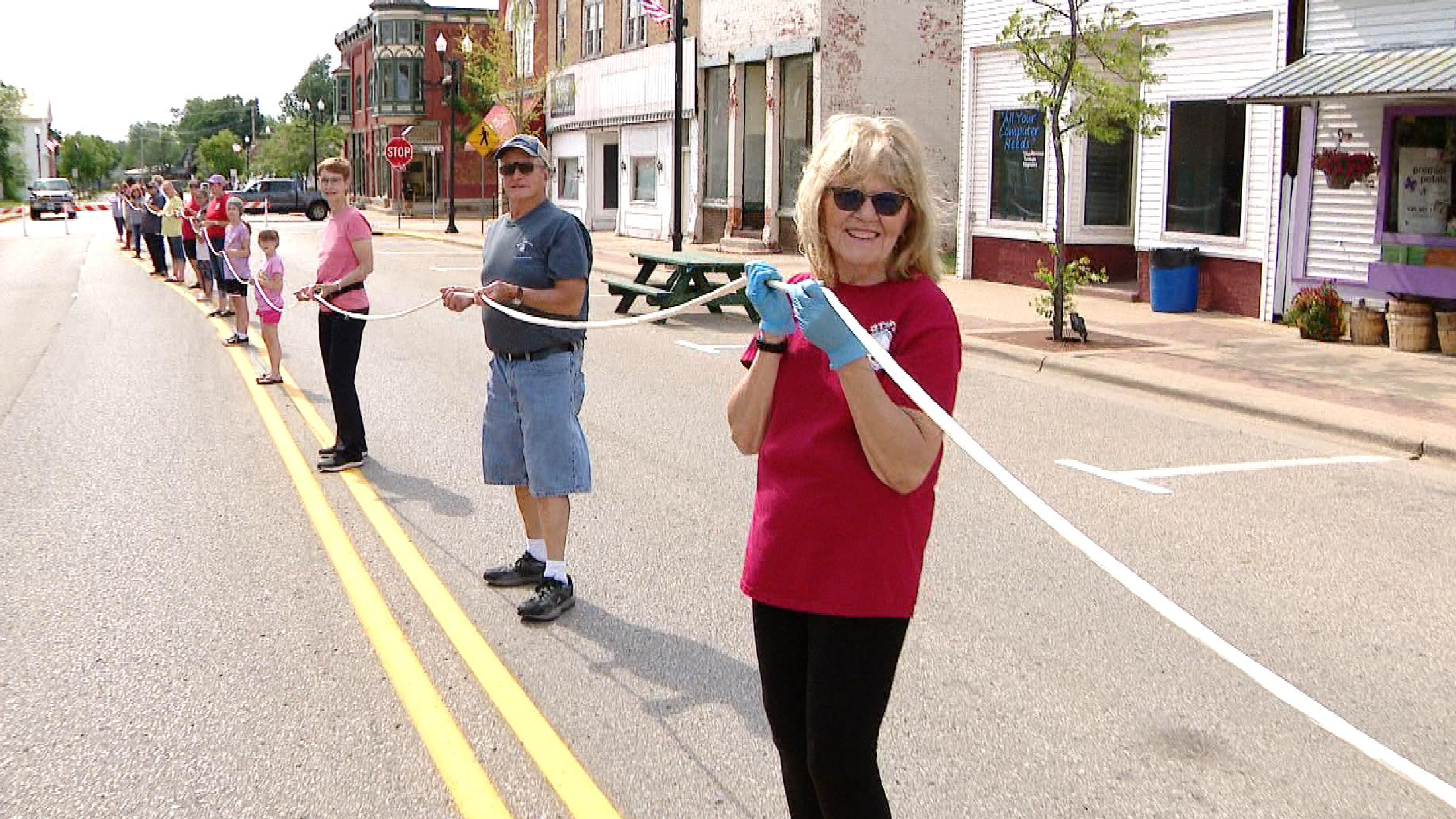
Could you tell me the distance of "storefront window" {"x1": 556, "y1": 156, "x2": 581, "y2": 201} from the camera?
141 feet

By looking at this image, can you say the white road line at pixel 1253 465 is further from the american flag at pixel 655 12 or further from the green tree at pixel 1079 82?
the american flag at pixel 655 12

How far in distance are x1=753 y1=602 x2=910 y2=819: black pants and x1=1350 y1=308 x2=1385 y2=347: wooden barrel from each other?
13.3m

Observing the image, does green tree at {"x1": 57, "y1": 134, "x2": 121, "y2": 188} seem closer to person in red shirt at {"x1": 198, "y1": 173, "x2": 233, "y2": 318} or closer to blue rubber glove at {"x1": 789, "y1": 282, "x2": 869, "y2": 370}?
person in red shirt at {"x1": 198, "y1": 173, "x2": 233, "y2": 318}

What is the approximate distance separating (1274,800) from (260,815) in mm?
2920

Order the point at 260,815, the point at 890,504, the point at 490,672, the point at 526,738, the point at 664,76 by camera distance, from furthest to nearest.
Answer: the point at 664,76 < the point at 490,672 < the point at 526,738 < the point at 260,815 < the point at 890,504

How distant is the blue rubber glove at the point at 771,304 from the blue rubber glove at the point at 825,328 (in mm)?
105

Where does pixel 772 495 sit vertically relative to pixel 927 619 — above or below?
above

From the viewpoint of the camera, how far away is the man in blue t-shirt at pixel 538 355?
19.3 ft

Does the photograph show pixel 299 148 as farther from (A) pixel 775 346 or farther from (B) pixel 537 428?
(A) pixel 775 346

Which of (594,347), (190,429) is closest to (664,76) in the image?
(594,347)

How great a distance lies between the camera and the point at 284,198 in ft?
198

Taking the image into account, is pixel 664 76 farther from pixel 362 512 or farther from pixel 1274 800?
pixel 1274 800

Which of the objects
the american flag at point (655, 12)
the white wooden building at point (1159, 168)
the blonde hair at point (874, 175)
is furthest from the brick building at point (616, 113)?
the blonde hair at point (874, 175)

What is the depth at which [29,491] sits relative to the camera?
8383mm
